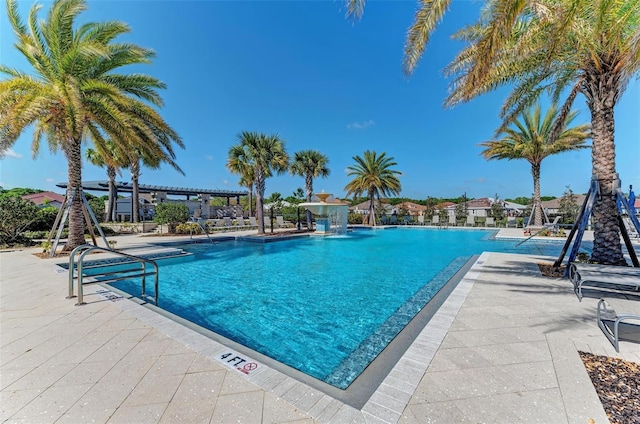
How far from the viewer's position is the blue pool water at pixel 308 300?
3.86m

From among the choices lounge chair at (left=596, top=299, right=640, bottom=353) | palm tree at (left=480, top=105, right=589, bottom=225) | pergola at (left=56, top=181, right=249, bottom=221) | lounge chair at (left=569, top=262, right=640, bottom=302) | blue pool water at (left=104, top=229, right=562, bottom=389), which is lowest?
blue pool water at (left=104, top=229, right=562, bottom=389)

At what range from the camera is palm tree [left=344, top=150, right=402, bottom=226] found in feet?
90.0

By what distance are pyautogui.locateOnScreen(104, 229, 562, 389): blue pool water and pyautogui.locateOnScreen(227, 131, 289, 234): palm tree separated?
26.0ft

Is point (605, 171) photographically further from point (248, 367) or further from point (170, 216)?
point (170, 216)

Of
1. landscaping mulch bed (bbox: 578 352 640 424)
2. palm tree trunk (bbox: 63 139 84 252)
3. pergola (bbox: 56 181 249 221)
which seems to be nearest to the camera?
Result: landscaping mulch bed (bbox: 578 352 640 424)

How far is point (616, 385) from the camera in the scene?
Result: 7.54 ft

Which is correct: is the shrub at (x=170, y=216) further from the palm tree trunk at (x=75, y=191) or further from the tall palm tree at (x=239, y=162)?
the palm tree trunk at (x=75, y=191)

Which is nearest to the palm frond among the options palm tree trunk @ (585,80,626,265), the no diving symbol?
palm tree trunk @ (585,80,626,265)

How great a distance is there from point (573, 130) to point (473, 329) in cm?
1843

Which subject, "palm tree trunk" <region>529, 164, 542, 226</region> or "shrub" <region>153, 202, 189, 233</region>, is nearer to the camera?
"palm tree trunk" <region>529, 164, 542, 226</region>

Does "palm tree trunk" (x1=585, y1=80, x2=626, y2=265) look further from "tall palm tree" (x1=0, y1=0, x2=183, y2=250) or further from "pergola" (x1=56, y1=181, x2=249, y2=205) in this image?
"pergola" (x1=56, y1=181, x2=249, y2=205)

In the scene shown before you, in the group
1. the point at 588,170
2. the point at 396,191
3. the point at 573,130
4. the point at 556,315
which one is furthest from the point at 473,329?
the point at 396,191

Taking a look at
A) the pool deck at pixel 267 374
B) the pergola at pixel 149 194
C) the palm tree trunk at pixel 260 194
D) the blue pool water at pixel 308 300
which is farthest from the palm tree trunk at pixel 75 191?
the pergola at pixel 149 194

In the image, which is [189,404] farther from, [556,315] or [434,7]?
[434,7]
